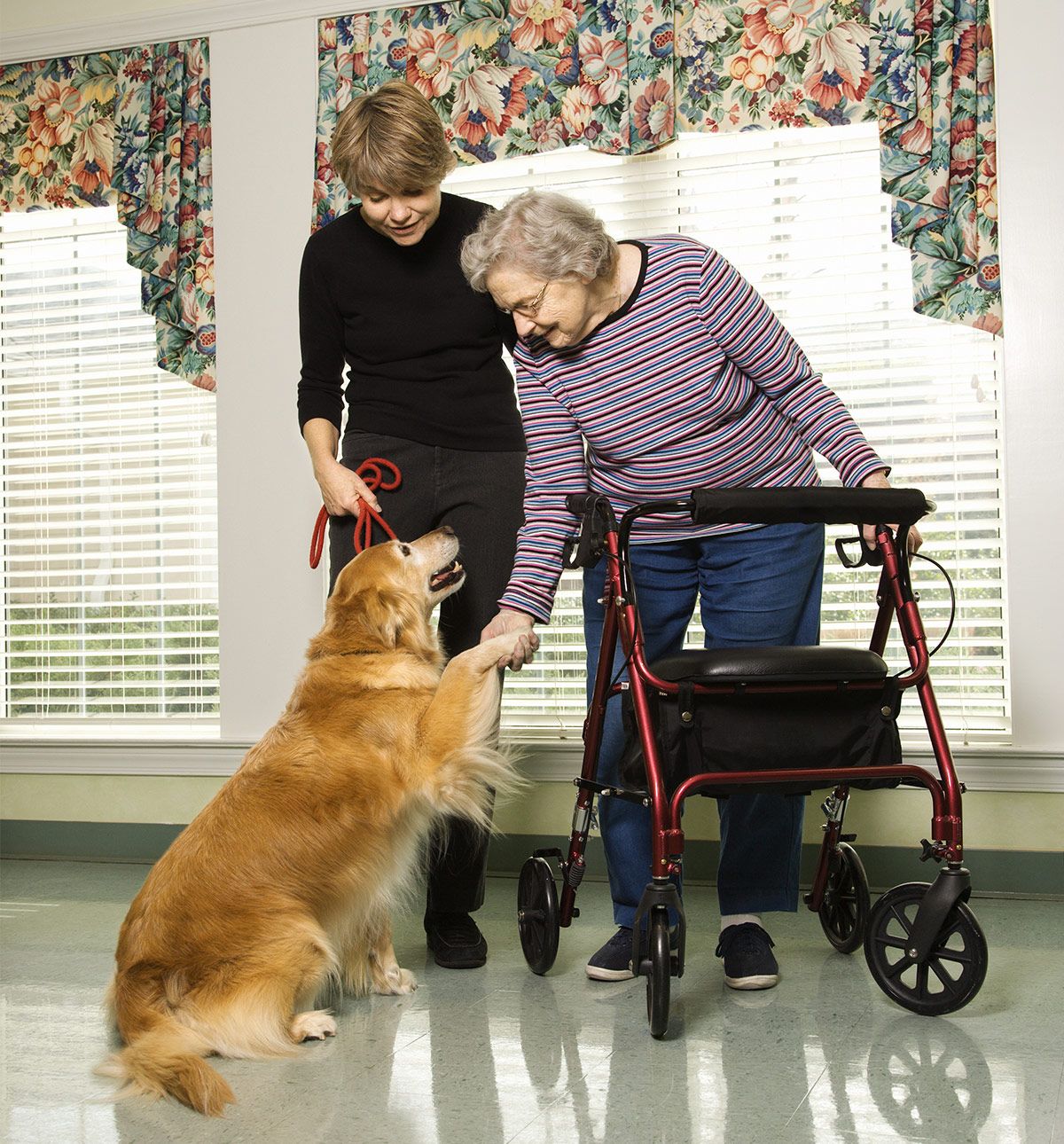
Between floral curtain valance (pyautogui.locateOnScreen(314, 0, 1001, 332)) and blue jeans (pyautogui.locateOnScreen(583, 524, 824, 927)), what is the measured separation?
1051 mm

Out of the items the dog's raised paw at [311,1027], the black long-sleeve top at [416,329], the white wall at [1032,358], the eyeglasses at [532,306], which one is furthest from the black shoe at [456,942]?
the white wall at [1032,358]

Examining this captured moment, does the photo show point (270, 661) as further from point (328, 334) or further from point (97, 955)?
point (328, 334)

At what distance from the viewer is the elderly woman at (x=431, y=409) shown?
2266mm

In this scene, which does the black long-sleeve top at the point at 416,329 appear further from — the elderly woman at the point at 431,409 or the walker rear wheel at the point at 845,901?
the walker rear wheel at the point at 845,901

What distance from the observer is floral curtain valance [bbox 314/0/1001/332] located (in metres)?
2.81

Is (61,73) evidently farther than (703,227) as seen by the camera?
Yes

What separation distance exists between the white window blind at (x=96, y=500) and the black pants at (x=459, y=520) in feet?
4.86

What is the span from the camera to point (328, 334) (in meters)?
2.33

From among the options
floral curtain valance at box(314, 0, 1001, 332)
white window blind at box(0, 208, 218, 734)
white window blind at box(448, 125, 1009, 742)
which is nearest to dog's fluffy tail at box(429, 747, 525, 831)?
white window blind at box(448, 125, 1009, 742)

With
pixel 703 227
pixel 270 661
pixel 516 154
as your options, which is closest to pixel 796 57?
pixel 703 227

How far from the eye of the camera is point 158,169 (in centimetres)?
346

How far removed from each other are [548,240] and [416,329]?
441 millimetres

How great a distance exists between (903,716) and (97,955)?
199cm

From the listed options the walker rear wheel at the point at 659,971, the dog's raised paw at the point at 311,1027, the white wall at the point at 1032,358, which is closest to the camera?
the walker rear wheel at the point at 659,971
